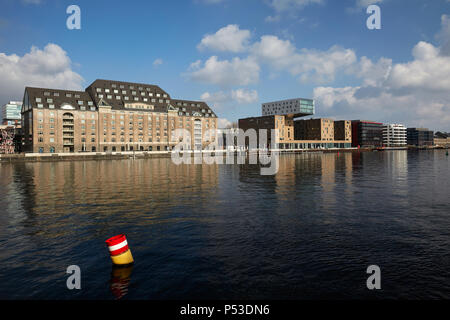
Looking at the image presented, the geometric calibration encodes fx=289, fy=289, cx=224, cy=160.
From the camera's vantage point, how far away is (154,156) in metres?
143

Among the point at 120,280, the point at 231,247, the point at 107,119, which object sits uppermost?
the point at 107,119

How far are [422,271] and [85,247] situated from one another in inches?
587

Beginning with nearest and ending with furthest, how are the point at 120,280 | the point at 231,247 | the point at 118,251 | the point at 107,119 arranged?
the point at 120,280 < the point at 118,251 < the point at 231,247 < the point at 107,119

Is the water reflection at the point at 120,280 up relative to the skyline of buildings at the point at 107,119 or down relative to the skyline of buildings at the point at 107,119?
down

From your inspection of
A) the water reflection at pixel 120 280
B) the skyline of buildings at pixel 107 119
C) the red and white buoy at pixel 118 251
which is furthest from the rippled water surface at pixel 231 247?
the skyline of buildings at pixel 107 119

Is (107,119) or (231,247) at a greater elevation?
(107,119)

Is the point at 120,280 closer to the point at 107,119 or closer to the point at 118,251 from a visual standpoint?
the point at 118,251

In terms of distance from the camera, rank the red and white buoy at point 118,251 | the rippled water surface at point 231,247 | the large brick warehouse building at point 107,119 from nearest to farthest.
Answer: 1. the rippled water surface at point 231,247
2. the red and white buoy at point 118,251
3. the large brick warehouse building at point 107,119

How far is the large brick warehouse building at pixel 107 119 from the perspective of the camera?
136 metres

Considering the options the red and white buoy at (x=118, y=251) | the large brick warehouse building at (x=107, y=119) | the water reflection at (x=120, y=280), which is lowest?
the water reflection at (x=120, y=280)

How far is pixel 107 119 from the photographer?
15025 cm

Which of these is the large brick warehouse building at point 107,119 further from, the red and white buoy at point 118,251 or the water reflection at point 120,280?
the water reflection at point 120,280

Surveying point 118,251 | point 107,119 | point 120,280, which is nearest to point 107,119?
point 107,119
